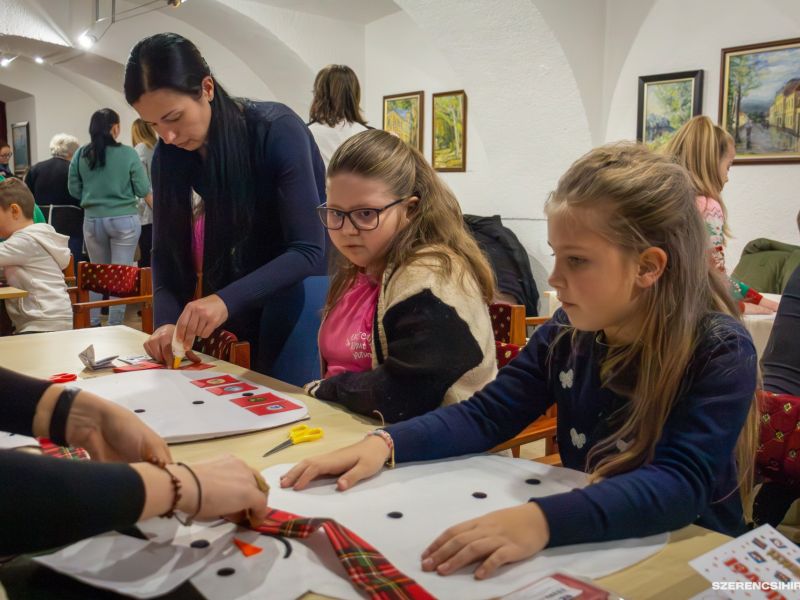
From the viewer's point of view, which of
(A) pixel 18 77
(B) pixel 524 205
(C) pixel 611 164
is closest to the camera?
(C) pixel 611 164

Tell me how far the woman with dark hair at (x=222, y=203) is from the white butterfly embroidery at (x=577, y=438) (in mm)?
821

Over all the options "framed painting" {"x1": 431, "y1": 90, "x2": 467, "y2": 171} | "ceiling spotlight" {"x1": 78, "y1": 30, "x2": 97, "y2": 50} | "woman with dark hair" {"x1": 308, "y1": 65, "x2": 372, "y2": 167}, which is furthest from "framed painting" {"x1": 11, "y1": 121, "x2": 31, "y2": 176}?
"woman with dark hair" {"x1": 308, "y1": 65, "x2": 372, "y2": 167}

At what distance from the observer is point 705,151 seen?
128 inches

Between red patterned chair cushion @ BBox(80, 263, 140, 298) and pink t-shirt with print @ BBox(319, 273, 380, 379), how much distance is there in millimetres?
2264

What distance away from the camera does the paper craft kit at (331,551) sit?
77cm

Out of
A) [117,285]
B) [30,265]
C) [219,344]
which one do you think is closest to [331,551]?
[219,344]

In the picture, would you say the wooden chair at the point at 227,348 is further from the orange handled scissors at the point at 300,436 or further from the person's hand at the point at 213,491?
the person's hand at the point at 213,491

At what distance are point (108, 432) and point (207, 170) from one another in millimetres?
989

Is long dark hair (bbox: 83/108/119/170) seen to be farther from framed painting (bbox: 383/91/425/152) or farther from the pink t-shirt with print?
the pink t-shirt with print

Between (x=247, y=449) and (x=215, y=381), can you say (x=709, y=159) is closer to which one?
(x=215, y=381)

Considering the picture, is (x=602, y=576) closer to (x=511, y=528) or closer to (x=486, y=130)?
(x=511, y=528)

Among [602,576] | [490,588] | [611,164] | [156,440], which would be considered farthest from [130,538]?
[611,164]

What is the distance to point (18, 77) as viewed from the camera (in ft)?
34.2

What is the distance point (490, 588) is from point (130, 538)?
41cm
